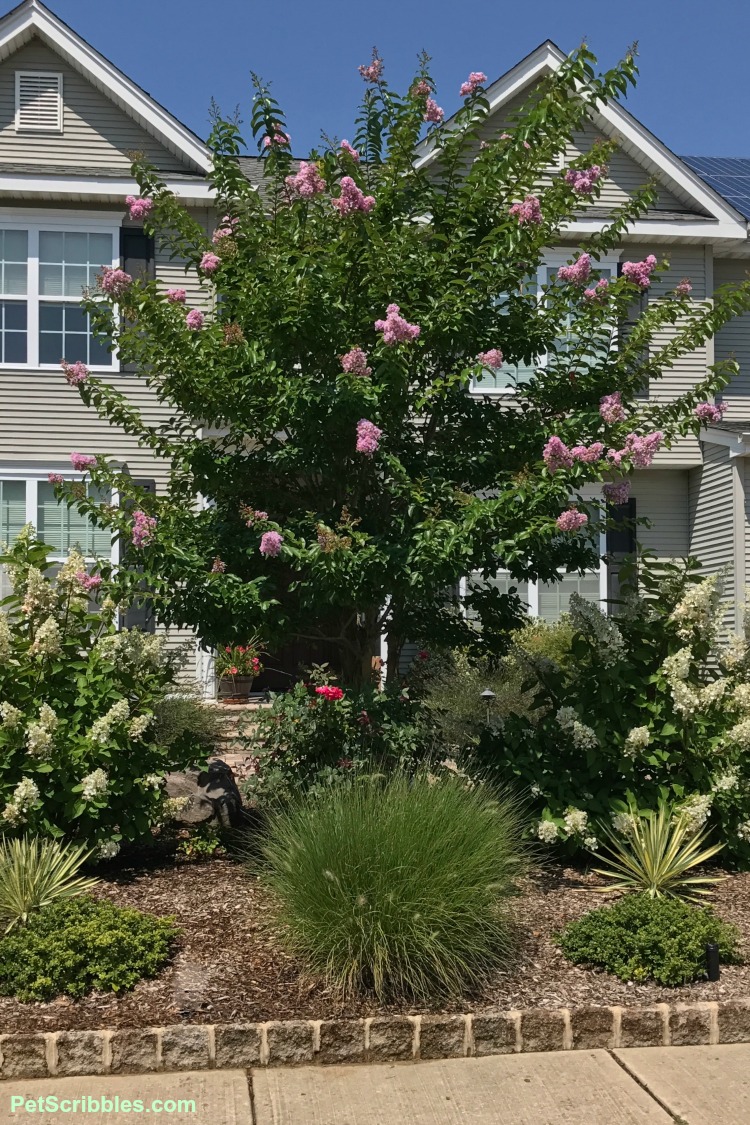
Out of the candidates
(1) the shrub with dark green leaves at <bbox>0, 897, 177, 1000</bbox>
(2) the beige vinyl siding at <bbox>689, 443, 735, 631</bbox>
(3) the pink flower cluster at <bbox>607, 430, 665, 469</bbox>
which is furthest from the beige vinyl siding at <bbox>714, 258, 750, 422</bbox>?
(1) the shrub with dark green leaves at <bbox>0, 897, 177, 1000</bbox>

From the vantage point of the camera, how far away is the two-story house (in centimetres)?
1248

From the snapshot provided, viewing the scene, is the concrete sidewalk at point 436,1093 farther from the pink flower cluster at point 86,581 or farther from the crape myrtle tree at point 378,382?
the pink flower cluster at point 86,581

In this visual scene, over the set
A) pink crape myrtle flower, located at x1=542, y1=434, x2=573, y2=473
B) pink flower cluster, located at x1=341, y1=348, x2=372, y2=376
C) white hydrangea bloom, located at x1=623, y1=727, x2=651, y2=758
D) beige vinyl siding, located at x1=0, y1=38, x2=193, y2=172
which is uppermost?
beige vinyl siding, located at x1=0, y1=38, x2=193, y2=172

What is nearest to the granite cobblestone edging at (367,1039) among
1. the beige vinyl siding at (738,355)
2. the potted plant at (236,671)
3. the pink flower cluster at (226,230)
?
the pink flower cluster at (226,230)

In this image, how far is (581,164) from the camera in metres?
6.00

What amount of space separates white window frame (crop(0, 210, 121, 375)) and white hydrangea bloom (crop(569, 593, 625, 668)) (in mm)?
8181

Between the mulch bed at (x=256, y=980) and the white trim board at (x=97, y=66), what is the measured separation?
987 centimetres

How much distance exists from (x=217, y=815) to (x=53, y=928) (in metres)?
2.02

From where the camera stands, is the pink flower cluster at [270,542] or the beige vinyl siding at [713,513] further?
the beige vinyl siding at [713,513]

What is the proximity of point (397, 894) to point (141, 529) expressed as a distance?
7.78 feet

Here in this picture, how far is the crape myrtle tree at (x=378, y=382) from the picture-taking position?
5352mm

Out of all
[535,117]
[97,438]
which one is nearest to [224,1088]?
[535,117]

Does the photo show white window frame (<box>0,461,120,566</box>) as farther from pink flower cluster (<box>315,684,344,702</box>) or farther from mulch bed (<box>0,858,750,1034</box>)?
mulch bed (<box>0,858,750,1034</box>)

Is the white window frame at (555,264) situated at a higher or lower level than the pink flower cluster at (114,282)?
higher
